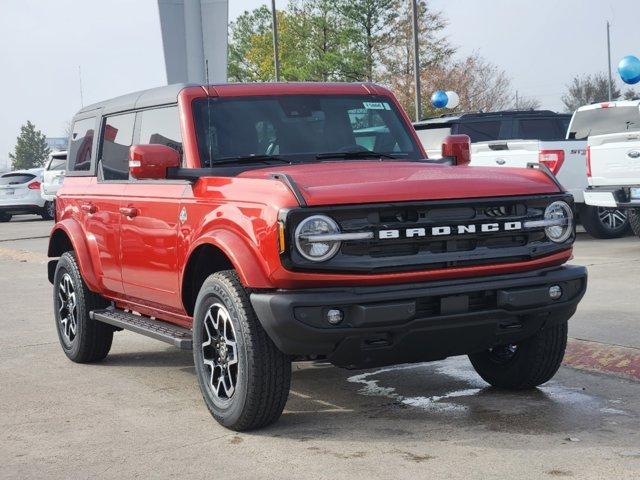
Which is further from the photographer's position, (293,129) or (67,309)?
(67,309)

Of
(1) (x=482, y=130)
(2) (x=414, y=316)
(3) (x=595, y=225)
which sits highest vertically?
(1) (x=482, y=130)

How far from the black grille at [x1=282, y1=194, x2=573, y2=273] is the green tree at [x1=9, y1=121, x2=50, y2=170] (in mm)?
134340

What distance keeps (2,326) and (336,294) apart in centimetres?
561

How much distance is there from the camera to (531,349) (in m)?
6.10

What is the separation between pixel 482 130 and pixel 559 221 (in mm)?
11887

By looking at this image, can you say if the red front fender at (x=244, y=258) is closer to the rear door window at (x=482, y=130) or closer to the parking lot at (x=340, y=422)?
the parking lot at (x=340, y=422)

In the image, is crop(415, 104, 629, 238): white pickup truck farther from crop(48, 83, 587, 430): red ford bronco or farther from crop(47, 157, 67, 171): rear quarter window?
crop(47, 157, 67, 171): rear quarter window

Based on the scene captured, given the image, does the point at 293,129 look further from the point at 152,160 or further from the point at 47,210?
the point at 47,210

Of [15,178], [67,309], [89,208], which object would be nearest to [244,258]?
[89,208]

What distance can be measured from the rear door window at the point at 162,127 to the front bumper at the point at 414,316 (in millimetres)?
1717

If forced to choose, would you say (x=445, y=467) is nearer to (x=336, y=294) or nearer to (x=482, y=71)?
(x=336, y=294)

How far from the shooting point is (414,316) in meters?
5.18

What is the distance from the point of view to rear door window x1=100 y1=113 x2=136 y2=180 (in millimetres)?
7352

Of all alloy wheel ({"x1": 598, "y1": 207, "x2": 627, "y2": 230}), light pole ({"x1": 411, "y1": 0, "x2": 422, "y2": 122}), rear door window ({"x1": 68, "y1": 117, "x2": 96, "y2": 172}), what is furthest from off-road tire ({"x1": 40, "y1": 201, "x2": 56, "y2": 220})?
rear door window ({"x1": 68, "y1": 117, "x2": 96, "y2": 172})
